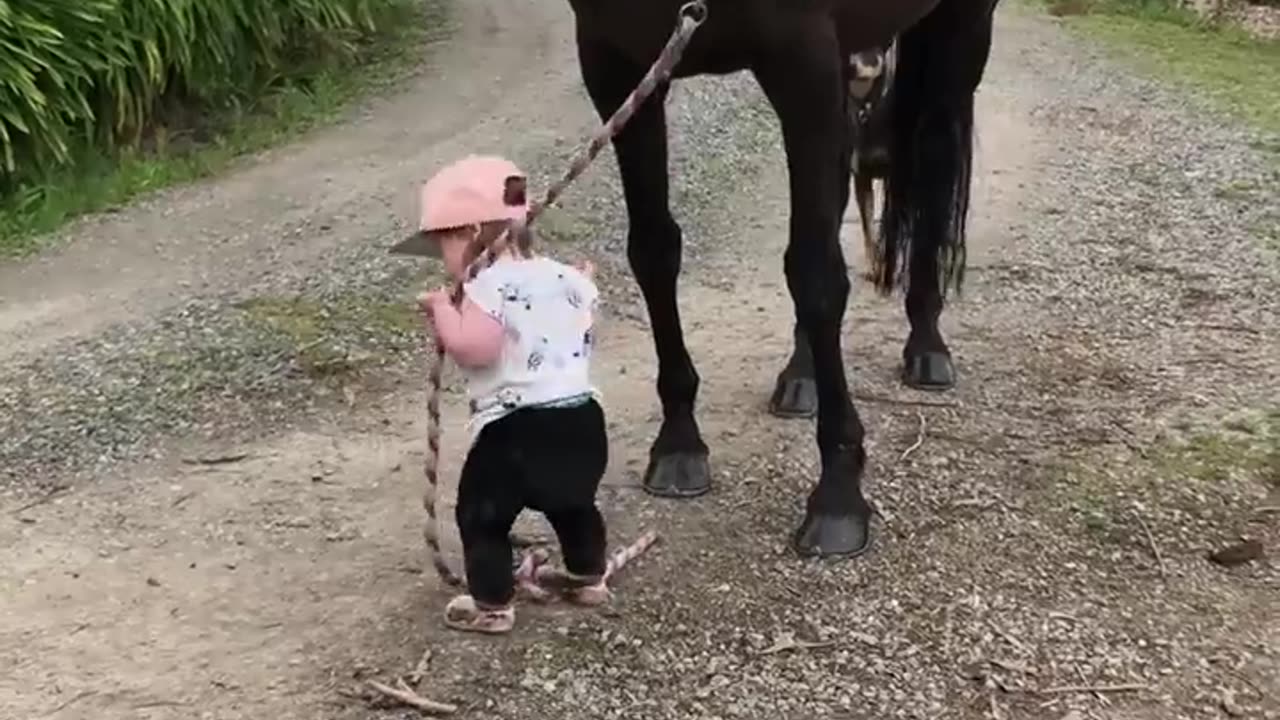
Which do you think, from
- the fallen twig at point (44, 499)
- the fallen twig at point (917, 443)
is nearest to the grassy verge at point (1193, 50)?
the fallen twig at point (917, 443)

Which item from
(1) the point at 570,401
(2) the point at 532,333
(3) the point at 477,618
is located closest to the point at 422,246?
(2) the point at 532,333

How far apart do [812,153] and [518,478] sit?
0.91 m

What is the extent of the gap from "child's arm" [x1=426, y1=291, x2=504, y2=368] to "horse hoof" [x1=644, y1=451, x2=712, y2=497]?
104cm

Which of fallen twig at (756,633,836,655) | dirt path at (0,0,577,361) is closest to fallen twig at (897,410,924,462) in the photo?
fallen twig at (756,633,836,655)

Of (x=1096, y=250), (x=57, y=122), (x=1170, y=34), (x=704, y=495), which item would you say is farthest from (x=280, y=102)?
(x=1170, y=34)

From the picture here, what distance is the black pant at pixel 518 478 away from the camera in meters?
2.99

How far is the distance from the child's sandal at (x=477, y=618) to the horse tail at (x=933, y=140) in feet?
6.29

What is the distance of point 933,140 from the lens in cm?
442

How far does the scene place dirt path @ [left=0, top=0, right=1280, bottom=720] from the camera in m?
3.02

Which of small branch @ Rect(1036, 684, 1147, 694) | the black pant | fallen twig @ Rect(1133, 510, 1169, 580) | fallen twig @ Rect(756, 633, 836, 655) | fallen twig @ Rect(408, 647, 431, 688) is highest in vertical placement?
the black pant

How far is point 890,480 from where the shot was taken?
3930 millimetres

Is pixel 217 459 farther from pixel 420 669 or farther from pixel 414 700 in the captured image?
pixel 414 700

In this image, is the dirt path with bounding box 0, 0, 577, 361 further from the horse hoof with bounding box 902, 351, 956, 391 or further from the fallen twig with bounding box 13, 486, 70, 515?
the horse hoof with bounding box 902, 351, 956, 391

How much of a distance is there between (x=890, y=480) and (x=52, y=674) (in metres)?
1.94
